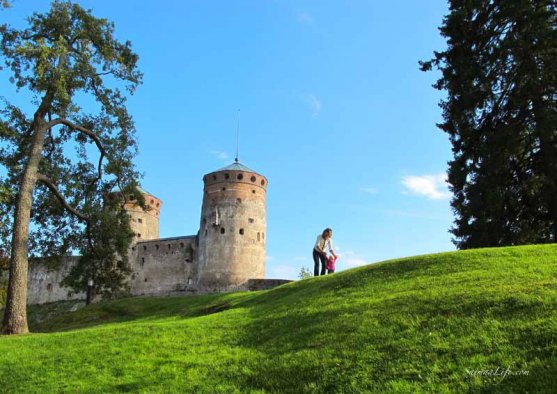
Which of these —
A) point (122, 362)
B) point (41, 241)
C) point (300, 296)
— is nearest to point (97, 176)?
point (41, 241)

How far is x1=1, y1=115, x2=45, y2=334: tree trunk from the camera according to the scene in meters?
15.6

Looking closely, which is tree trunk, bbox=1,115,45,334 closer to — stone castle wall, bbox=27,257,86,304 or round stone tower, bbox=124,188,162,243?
round stone tower, bbox=124,188,162,243

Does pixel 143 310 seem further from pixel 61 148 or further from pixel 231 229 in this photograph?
pixel 231 229

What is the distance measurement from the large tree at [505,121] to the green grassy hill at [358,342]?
6006 mm

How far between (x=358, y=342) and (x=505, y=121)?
46.7ft

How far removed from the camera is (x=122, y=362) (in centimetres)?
921

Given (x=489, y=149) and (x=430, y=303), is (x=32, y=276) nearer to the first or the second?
(x=489, y=149)

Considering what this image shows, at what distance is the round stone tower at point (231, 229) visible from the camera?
132ft

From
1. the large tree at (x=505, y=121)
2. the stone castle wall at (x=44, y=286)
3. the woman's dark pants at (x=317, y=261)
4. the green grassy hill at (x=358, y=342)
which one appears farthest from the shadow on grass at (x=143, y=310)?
the stone castle wall at (x=44, y=286)

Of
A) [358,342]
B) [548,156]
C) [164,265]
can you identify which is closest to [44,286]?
[164,265]

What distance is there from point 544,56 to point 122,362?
52.3 feet

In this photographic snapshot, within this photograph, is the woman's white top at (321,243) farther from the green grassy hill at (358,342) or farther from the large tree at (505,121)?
the large tree at (505,121)

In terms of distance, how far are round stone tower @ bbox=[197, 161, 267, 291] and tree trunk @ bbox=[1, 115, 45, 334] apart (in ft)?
76.3

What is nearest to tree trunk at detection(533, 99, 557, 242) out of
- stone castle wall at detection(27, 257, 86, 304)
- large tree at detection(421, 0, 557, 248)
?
large tree at detection(421, 0, 557, 248)
